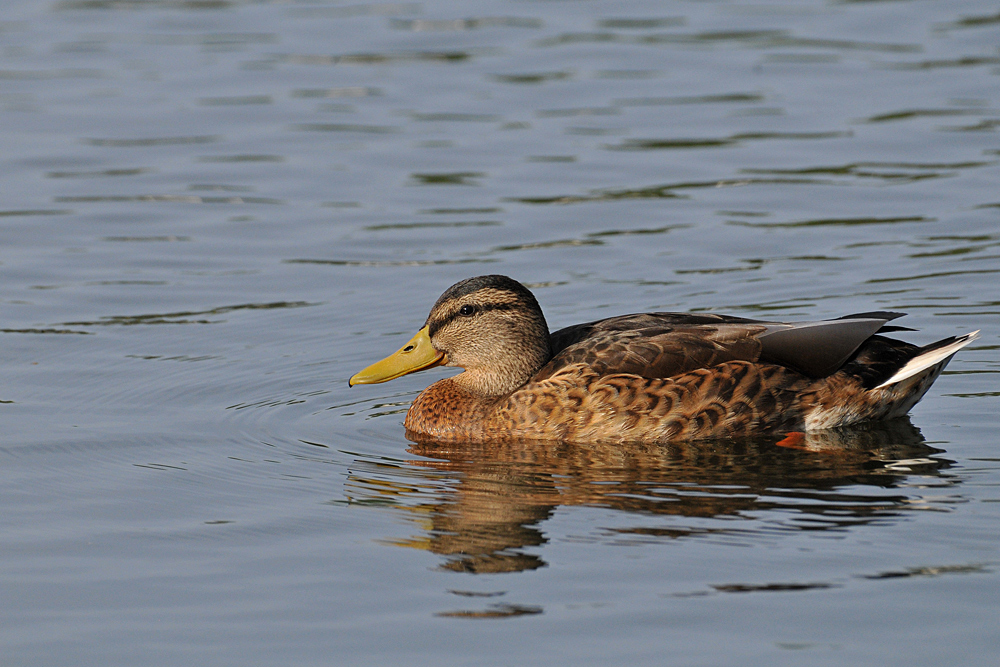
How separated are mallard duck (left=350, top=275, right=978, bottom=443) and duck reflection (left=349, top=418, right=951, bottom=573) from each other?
0.42ft

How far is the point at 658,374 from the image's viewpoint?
908 cm

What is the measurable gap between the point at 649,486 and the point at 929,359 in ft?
6.90

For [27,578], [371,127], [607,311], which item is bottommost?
[27,578]

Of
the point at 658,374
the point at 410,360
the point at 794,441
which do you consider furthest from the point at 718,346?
the point at 410,360

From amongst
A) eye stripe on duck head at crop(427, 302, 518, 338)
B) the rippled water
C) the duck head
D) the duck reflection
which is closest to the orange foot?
the duck reflection

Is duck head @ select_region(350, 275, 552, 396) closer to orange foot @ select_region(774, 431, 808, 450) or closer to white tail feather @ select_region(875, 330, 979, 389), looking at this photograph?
orange foot @ select_region(774, 431, 808, 450)

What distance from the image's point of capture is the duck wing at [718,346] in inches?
358

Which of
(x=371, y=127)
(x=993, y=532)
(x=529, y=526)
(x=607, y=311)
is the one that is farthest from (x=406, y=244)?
(x=993, y=532)

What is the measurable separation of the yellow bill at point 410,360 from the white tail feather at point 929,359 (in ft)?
9.17

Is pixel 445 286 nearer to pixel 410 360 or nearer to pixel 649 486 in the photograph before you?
pixel 410 360

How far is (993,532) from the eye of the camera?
6992 mm

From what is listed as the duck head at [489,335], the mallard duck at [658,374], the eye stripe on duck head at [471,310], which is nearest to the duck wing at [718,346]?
the mallard duck at [658,374]

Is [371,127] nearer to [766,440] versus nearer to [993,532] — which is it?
[766,440]

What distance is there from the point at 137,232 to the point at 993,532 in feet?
29.8
